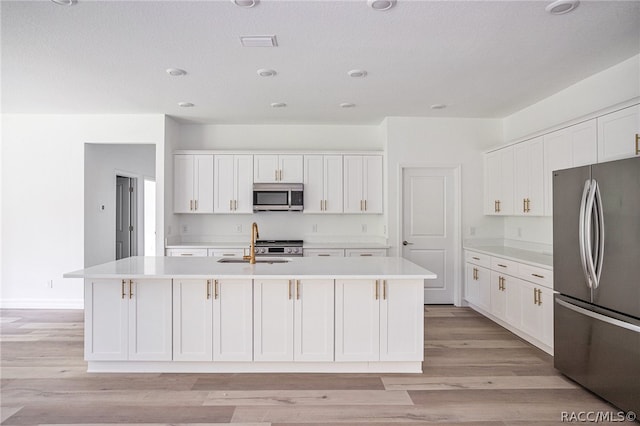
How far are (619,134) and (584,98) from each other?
100 centimetres

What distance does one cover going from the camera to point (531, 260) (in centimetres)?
385

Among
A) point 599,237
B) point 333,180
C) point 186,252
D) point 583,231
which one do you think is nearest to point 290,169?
point 333,180

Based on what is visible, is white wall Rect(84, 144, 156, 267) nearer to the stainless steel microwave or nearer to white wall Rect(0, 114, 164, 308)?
white wall Rect(0, 114, 164, 308)

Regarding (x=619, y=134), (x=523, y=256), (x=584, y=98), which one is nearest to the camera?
(x=619, y=134)

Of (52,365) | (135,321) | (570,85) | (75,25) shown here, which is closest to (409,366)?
(135,321)

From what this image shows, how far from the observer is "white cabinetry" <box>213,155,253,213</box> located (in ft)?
18.4

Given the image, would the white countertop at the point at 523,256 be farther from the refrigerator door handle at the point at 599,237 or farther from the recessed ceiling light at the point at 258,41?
the recessed ceiling light at the point at 258,41

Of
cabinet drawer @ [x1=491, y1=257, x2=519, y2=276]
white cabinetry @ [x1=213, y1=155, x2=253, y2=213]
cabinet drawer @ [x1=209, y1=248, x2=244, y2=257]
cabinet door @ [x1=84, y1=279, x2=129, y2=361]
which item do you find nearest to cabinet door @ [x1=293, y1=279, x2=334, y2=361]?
cabinet door @ [x1=84, y1=279, x2=129, y2=361]

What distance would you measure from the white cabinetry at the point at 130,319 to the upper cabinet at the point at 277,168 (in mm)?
2744

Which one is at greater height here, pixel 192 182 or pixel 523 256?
pixel 192 182

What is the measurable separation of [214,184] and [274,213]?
3.20ft

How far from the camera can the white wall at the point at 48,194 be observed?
208 inches

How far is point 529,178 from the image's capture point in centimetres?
437

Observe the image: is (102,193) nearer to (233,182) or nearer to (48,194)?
(48,194)
